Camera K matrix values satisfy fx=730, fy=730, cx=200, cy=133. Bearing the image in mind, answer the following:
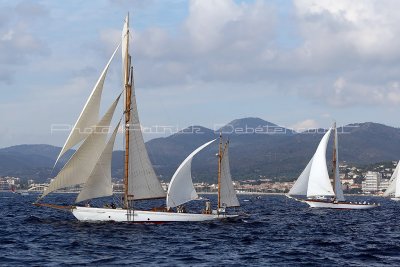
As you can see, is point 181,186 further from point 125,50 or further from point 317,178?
point 317,178

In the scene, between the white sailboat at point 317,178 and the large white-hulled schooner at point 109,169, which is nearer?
the large white-hulled schooner at point 109,169

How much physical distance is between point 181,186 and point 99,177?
9609 millimetres

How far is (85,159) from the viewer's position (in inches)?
2378

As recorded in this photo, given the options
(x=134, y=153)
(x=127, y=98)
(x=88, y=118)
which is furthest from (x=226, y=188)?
(x=88, y=118)

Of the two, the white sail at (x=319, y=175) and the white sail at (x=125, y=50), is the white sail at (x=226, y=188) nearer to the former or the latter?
the white sail at (x=125, y=50)

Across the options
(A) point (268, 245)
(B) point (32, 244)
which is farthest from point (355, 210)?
(B) point (32, 244)

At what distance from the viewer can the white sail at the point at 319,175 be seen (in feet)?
371

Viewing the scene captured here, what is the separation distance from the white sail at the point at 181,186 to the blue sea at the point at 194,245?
233 cm

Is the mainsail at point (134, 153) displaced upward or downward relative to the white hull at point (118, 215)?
upward

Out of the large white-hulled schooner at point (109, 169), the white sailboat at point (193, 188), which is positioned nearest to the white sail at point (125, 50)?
the large white-hulled schooner at point (109, 169)

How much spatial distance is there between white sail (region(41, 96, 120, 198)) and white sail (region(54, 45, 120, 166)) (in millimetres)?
695

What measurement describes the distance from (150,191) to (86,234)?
10.0 meters

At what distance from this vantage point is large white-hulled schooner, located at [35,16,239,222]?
59.5 meters

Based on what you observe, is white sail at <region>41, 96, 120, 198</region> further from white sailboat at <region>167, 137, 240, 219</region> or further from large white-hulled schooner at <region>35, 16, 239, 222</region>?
white sailboat at <region>167, 137, 240, 219</region>
